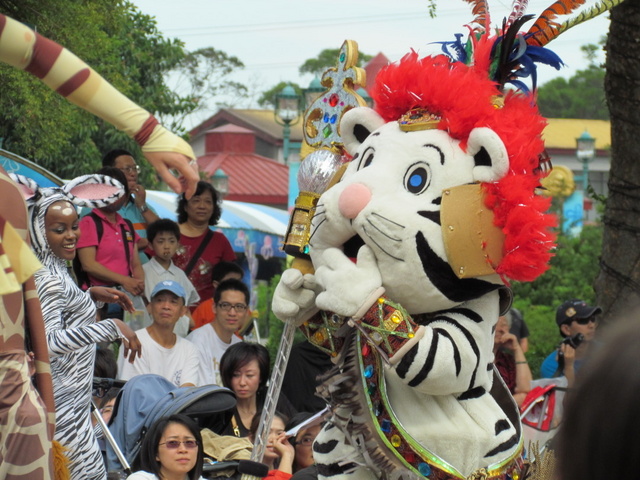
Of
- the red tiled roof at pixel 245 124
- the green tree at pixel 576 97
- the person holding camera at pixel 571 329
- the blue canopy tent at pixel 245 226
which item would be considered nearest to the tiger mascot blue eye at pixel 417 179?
the person holding camera at pixel 571 329

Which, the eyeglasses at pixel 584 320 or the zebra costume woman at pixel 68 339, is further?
the eyeglasses at pixel 584 320

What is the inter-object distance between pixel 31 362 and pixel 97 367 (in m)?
2.77

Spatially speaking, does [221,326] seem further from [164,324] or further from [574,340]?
[574,340]

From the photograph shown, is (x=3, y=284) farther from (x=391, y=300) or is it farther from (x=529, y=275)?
(x=529, y=275)

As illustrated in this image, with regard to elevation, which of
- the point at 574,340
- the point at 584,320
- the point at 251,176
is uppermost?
the point at 251,176

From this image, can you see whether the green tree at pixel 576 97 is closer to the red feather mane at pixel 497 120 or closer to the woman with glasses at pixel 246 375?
the woman with glasses at pixel 246 375

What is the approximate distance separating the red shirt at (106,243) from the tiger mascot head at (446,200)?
8.19ft

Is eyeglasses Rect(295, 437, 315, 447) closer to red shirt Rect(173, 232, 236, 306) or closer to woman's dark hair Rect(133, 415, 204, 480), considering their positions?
woman's dark hair Rect(133, 415, 204, 480)

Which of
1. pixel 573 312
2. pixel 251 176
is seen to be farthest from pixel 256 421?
pixel 251 176

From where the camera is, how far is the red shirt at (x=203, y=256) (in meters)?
6.98

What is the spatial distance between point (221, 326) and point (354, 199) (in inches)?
117

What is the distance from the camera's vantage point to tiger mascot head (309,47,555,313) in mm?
3736

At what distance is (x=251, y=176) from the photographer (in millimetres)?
38625

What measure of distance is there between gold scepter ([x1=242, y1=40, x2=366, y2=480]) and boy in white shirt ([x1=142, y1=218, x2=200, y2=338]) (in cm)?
196
